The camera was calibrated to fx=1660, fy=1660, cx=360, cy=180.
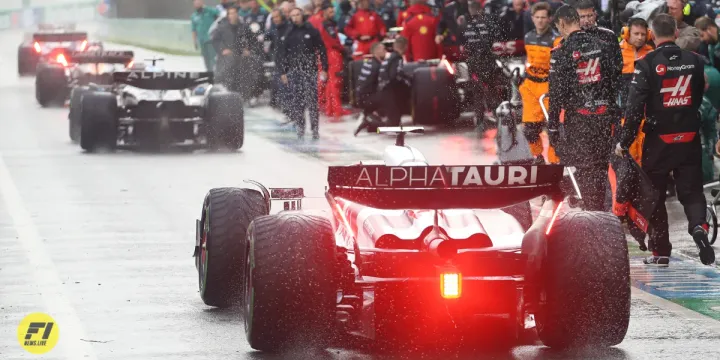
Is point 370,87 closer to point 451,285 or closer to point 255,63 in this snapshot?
point 255,63

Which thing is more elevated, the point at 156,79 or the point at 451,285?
the point at 451,285

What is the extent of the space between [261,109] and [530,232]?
21.2m

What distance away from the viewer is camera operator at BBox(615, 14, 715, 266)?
39.2 feet

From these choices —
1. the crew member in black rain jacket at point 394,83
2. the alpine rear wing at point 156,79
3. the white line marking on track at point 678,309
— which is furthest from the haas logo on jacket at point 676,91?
the crew member in black rain jacket at point 394,83

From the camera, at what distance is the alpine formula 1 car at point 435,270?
329 inches

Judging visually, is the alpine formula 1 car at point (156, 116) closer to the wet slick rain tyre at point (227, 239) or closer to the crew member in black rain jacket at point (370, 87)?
the crew member in black rain jacket at point (370, 87)

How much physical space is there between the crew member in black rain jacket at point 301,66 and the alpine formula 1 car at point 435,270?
14.5 metres

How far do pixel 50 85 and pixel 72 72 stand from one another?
1.17 m

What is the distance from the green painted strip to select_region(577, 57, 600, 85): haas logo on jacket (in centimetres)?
250

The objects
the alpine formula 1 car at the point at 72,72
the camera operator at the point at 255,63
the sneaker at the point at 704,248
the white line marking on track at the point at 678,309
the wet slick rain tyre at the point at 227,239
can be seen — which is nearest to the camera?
the wet slick rain tyre at the point at 227,239

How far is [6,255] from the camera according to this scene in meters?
12.8

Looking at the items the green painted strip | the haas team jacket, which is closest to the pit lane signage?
the green painted strip

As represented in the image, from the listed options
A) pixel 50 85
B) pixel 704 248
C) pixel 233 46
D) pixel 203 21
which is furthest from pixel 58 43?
pixel 704 248

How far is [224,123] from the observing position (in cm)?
2189
